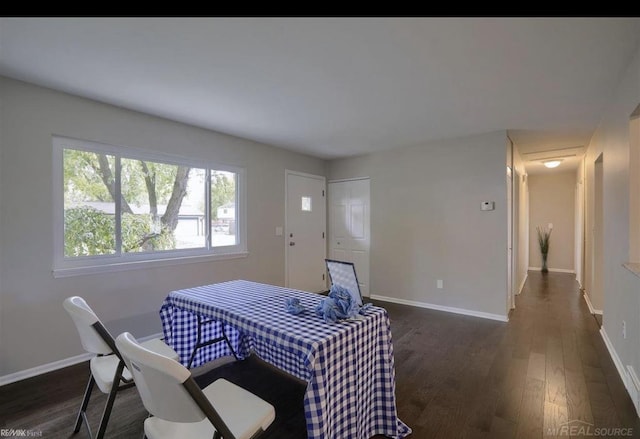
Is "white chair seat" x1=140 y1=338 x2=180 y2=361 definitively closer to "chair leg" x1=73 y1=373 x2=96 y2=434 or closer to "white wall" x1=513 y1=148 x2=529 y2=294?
"chair leg" x1=73 y1=373 x2=96 y2=434

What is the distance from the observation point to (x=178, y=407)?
1078mm

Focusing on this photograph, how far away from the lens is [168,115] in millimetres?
3088

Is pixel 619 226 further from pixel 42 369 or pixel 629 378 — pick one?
pixel 42 369

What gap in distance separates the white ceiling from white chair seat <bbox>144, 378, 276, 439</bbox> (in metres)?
1.95

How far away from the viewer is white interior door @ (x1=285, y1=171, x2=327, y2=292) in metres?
4.66

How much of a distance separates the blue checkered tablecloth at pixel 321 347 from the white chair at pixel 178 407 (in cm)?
27

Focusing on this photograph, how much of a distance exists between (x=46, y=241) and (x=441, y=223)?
4.32m

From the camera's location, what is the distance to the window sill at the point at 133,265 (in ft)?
8.30

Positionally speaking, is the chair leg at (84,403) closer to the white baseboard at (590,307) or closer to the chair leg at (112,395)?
the chair leg at (112,395)

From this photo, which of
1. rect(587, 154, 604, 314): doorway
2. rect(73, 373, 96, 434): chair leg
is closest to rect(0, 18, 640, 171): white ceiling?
rect(587, 154, 604, 314): doorway

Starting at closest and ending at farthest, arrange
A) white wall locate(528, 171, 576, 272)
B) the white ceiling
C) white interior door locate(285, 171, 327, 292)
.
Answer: the white ceiling < white interior door locate(285, 171, 327, 292) < white wall locate(528, 171, 576, 272)

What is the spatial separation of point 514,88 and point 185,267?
12.0 feet

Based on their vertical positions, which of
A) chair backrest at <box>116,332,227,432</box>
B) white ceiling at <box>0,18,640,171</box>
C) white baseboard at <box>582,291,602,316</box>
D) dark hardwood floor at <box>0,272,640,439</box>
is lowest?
dark hardwood floor at <box>0,272,640,439</box>
